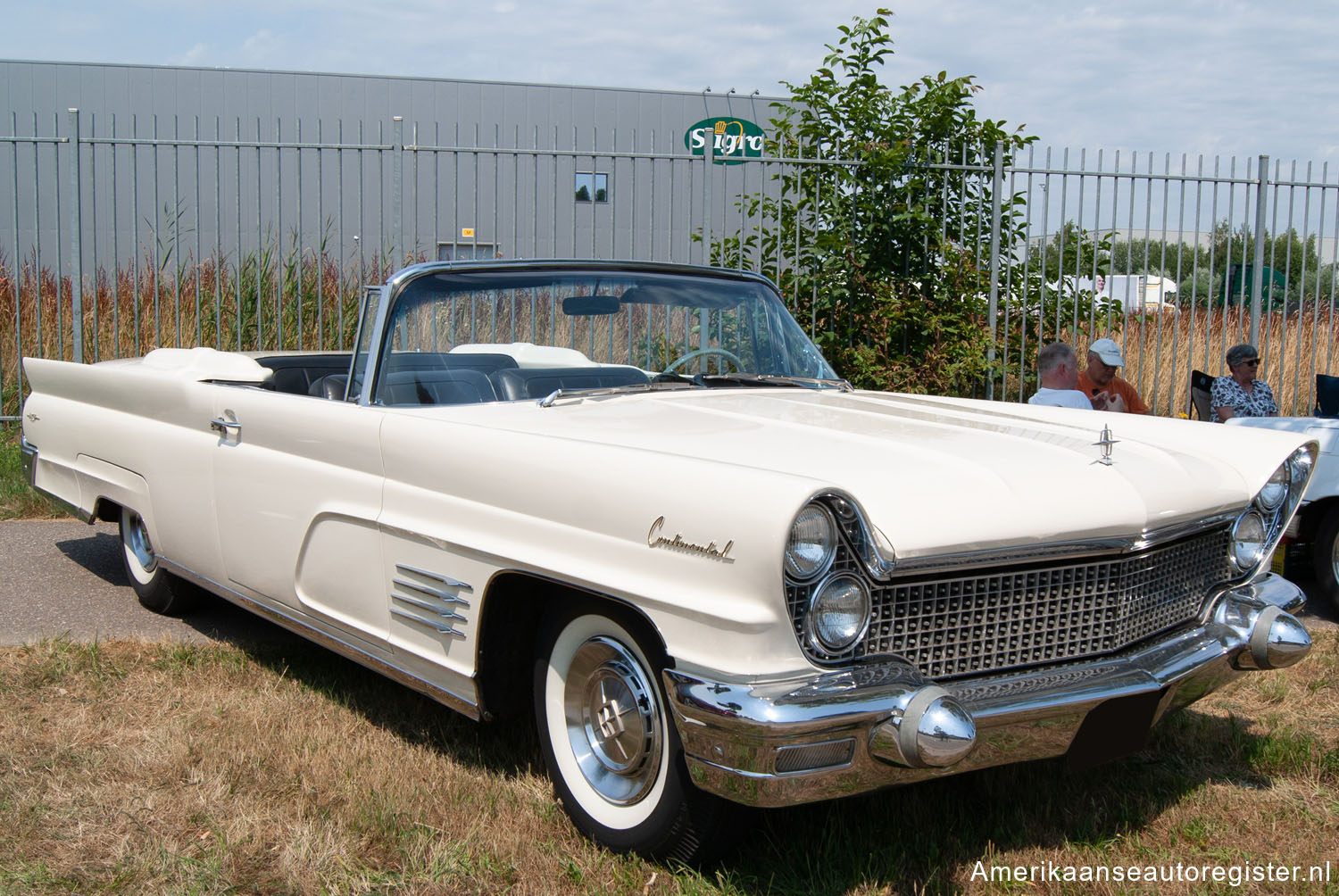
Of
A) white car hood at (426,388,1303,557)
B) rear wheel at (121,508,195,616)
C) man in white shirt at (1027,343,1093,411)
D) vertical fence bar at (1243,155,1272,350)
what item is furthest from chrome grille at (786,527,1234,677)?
vertical fence bar at (1243,155,1272,350)

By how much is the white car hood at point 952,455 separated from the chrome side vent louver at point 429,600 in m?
0.43

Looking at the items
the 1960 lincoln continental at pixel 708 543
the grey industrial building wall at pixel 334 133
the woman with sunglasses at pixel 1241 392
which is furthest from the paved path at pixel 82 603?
the grey industrial building wall at pixel 334 133

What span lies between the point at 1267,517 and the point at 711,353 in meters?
1.77

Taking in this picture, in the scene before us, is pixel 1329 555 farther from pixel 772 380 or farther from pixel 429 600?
pixel 429 600

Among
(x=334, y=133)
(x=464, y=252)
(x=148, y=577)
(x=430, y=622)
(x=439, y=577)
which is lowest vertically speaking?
(x=148, y=577)

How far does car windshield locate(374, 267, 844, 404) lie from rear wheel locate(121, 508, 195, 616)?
1819 millimetres

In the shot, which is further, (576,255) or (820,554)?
(576,255)

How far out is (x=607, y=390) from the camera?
3.42 metres

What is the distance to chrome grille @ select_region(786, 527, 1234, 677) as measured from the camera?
7.76ft

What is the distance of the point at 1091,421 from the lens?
3.43 meters

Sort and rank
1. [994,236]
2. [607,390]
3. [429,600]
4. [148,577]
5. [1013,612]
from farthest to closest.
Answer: [994,236] → [148,577] → [607,390] → [429,600] → [1013,612]

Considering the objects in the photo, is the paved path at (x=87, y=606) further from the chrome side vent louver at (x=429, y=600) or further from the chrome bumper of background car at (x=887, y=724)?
the chrome bumper of background car at (x=887, y=724)

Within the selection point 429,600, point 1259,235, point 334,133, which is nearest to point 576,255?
point 1259,235

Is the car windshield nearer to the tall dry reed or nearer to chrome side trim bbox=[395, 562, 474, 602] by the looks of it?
chrome side trim bbox=[395, 562, 474, 602]
